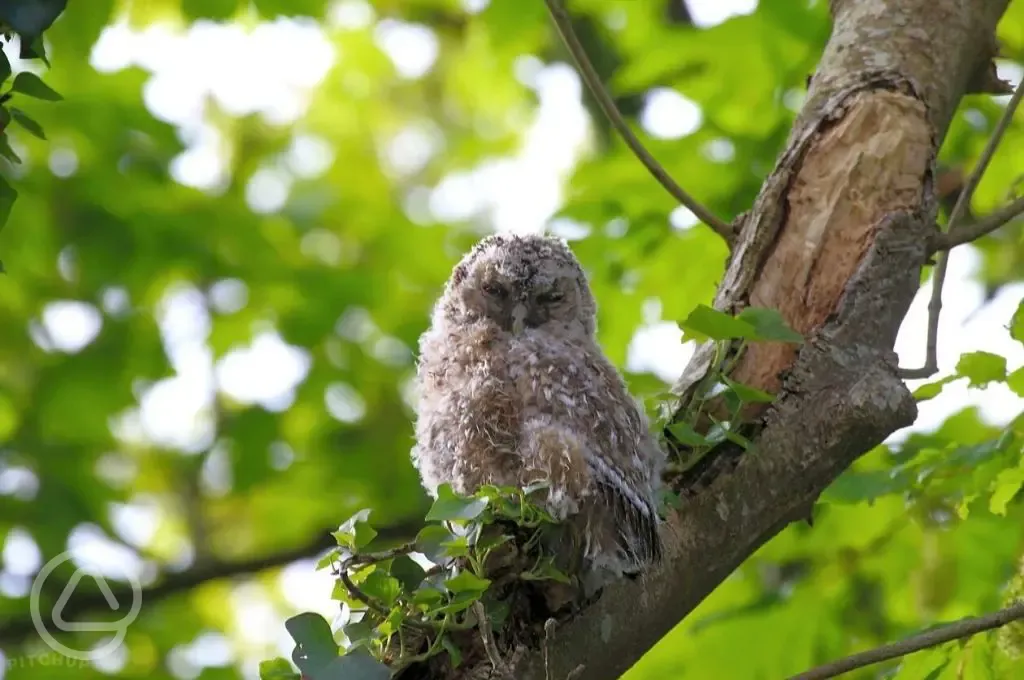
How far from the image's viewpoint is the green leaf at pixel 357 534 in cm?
167

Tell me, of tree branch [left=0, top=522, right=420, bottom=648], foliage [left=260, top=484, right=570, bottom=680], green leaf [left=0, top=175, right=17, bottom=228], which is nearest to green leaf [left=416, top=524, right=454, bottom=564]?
foliage [left=260, top=484, right=570, bottom=680]

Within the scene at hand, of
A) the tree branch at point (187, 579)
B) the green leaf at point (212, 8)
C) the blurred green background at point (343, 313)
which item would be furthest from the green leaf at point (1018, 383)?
the tree branch at point (187, 579)

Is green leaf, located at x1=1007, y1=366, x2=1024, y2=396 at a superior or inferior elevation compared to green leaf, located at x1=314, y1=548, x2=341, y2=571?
inferior

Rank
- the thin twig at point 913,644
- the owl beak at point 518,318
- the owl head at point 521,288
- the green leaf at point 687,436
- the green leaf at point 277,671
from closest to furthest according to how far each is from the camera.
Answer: the green leaf at point 277,671, the thin twig at point 913,644, the green leaf at point 687,436, the owl beak at point 518,318, the owl head at point 521,288

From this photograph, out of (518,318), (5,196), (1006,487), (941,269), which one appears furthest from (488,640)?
(941,269)

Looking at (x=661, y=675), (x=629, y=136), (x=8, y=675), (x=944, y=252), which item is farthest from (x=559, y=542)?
(x=8, y=675)

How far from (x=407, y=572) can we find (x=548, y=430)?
33 centimetres

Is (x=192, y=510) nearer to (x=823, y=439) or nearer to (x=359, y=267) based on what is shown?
(x=359, y=267)

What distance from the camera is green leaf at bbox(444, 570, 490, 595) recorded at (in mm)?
1609

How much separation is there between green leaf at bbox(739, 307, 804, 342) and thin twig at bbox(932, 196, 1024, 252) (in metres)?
0.53

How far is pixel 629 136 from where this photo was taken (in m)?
2.49

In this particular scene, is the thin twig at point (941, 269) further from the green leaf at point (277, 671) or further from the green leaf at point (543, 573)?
the green leaf at point (277, 671)

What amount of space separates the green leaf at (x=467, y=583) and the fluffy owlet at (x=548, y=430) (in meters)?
0.19

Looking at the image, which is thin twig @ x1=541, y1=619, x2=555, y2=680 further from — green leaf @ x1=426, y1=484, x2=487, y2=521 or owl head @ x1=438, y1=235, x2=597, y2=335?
owl head @ x1=438, y1=235, x2=597, y2=335
